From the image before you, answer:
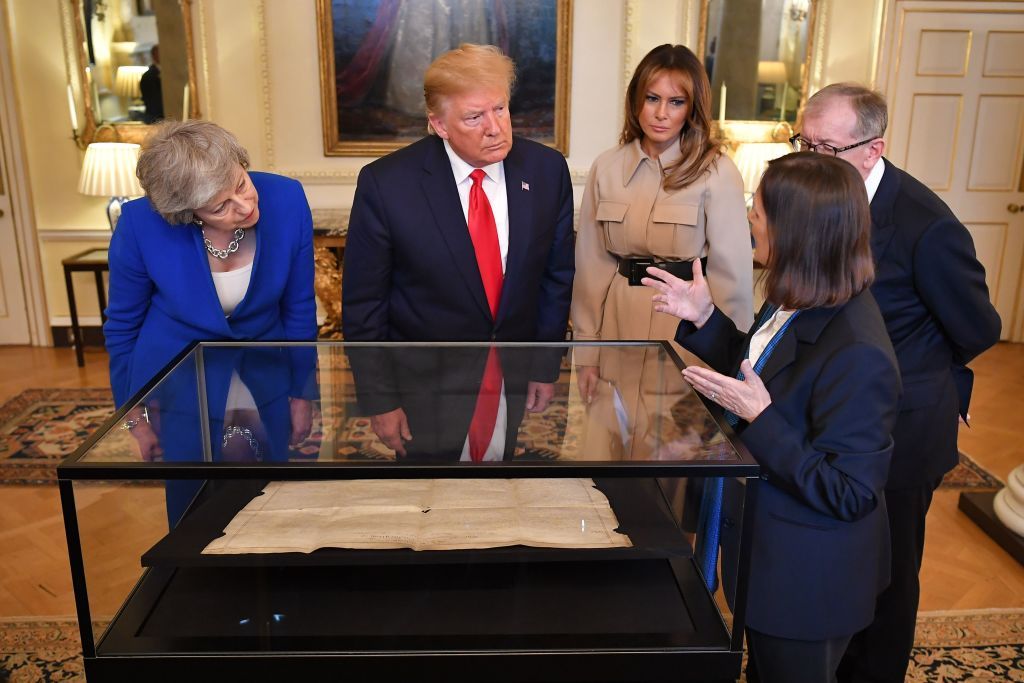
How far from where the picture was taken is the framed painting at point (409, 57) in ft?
22.0

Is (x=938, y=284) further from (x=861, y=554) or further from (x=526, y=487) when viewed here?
(x=526, y=487)

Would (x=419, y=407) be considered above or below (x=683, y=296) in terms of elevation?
below

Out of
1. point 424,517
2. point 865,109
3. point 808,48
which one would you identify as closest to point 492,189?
point 865,109

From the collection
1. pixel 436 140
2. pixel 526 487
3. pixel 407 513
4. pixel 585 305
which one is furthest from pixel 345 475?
pixel 585 305

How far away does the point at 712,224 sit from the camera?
313 cm

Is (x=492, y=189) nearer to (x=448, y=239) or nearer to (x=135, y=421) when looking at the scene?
(x=448, y=239)

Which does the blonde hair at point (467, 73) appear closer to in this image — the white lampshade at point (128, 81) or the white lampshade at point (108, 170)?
the white lampshade at point (108, 170)

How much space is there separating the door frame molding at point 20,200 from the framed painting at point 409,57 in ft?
7.67

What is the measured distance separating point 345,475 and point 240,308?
1.24m

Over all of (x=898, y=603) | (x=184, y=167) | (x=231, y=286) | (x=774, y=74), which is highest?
(x=774, y=74)

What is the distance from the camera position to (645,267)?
10.3 feet

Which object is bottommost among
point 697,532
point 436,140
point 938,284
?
point 697,532

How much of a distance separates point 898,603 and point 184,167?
2.37 m

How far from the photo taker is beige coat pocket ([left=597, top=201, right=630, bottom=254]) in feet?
10.6
